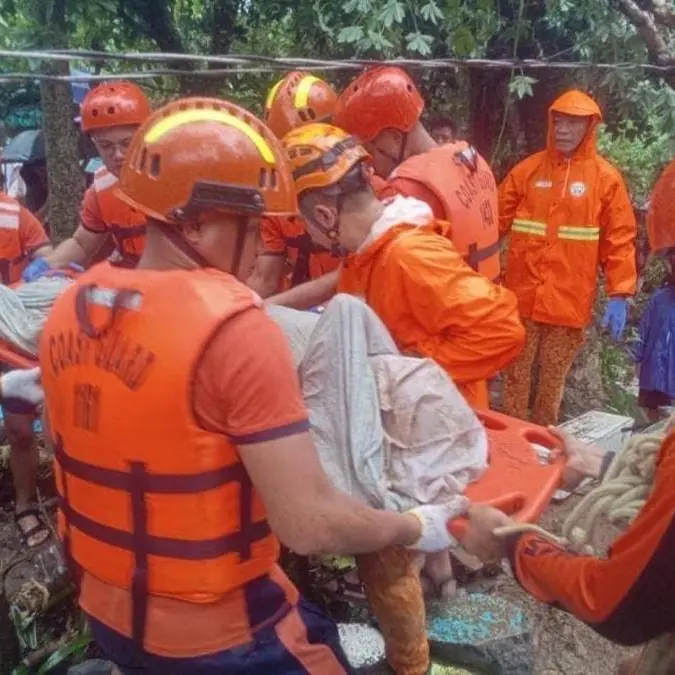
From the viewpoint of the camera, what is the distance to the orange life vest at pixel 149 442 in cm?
174

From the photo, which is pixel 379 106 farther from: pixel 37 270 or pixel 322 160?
pixel 37 270

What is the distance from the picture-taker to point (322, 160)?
3152mm

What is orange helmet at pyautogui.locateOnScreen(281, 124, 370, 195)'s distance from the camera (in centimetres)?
315

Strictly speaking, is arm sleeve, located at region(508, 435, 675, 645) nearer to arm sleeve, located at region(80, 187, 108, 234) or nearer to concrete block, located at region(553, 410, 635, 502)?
concrete block, located at region(553, 410, 635, 502)

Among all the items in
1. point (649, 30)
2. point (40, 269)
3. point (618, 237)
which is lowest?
point (40, 269)

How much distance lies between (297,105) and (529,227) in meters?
2.02

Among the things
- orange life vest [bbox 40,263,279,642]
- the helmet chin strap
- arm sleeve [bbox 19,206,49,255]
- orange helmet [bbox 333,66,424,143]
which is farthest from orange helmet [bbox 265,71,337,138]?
orange life vest [bbox 40,263,279,642]

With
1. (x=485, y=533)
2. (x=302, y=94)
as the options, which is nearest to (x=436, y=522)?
(x=485, y=533)

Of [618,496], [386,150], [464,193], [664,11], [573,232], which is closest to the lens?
[618,496]

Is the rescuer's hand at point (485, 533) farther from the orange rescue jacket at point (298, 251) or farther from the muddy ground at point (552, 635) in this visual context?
the orange rescue jacket at point (298, 251)

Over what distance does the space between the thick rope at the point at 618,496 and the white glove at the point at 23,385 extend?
1.73 meters

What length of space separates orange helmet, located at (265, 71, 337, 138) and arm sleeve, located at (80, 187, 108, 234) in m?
1.12

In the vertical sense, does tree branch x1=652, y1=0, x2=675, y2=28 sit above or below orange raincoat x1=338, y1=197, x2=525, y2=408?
above

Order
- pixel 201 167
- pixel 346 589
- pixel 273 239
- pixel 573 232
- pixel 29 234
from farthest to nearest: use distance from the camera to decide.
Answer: pixel 573 232 < pixel 29 234 < pixel 273 239 < pixel 346 589 < pixel 201 167
